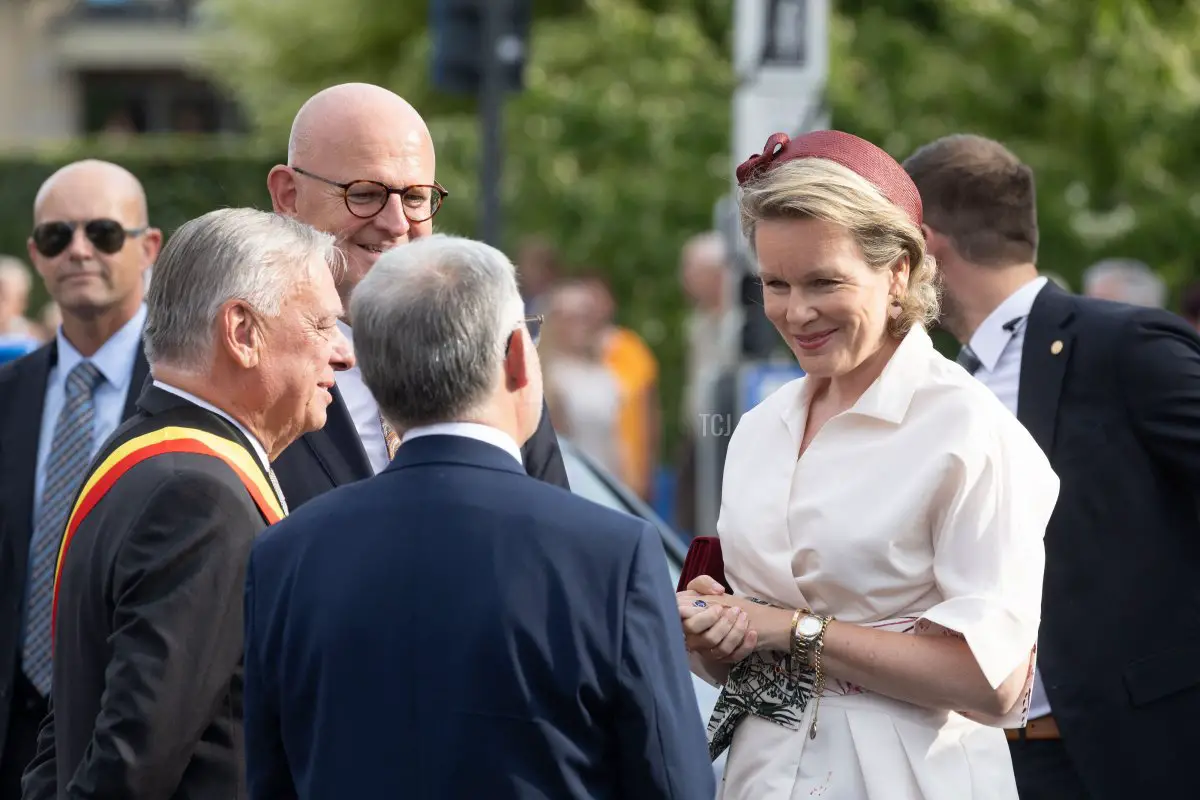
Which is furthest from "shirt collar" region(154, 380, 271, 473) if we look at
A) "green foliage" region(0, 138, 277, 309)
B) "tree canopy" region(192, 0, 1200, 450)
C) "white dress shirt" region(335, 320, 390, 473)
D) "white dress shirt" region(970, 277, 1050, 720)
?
"green foliage" region(0, 138, 277, 309)

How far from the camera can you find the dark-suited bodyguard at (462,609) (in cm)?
236

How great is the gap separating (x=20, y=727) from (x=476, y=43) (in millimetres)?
6517

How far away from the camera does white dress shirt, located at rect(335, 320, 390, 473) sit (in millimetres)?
3627

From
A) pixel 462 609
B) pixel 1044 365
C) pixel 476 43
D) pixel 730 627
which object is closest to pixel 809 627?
pixel 730 627

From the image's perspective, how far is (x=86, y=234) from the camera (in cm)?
526

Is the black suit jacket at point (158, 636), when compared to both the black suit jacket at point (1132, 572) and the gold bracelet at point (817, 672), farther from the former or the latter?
the black suit jacket at point (1132, 572)

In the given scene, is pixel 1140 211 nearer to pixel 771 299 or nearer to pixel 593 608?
pixel 771 299

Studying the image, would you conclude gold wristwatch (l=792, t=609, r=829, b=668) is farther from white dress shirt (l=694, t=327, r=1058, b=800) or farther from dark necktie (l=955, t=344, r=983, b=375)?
dark necktie (l=955, t=344, r=983, b=375)

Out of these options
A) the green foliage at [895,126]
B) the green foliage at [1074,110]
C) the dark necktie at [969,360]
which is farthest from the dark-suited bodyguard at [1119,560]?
the green foliage at [1074,110]

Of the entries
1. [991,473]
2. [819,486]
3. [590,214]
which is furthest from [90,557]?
[590,214]

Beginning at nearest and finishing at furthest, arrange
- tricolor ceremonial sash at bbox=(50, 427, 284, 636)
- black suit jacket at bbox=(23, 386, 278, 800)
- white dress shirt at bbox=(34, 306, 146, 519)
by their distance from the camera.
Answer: black suit jacket at bbox=(23, 386, 278, 800)
tricolor ceremonial sash at bbox=(50, 427, 284, 636)
white dress shirt at bbox=(34, 306, 146, 519)

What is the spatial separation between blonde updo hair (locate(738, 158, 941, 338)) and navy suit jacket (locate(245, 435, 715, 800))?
80 cm

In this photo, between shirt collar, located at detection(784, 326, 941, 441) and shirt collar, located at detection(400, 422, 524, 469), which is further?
shirt collar, located at detection(784, 326, 941, 441)

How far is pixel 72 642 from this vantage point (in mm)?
2910
